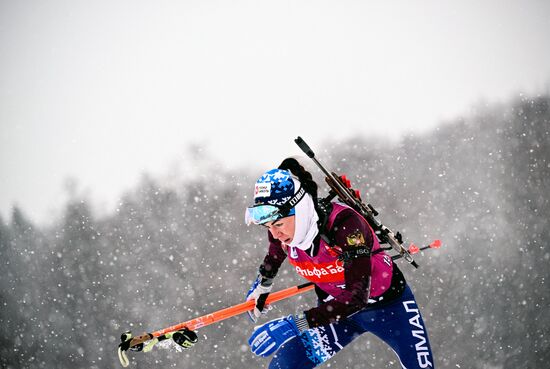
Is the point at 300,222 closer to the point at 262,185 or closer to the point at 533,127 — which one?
the point at 262,185

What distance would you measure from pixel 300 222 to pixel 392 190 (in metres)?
11.3

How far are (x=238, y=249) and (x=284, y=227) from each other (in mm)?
10883

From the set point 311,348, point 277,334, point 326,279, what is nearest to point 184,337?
point 277,334

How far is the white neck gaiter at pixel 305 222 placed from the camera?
8.66 feet

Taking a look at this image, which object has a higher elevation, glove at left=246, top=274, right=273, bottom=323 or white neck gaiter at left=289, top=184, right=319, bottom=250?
white neck gaiter at left=289, top=184, right=319, bottom=250

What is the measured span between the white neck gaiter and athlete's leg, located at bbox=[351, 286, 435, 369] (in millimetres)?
765

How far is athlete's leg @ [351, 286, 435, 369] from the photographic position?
9.66 feet

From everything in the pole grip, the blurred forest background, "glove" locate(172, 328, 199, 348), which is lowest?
the blurred forest background

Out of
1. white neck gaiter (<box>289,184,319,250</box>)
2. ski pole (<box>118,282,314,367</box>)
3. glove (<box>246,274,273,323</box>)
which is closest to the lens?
white neck gaiter (<box>289,184,319,250</box>)

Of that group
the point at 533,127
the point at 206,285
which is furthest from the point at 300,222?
the point at 533,127

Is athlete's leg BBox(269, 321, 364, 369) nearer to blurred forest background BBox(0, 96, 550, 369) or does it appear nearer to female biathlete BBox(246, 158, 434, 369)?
female biathlete BBox(246, 158, 434, 369)

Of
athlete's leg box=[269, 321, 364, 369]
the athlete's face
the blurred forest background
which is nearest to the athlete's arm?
the athlete's face

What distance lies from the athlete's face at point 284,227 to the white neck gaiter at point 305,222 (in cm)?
3

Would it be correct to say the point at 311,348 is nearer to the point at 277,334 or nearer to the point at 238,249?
the point at 277,334
